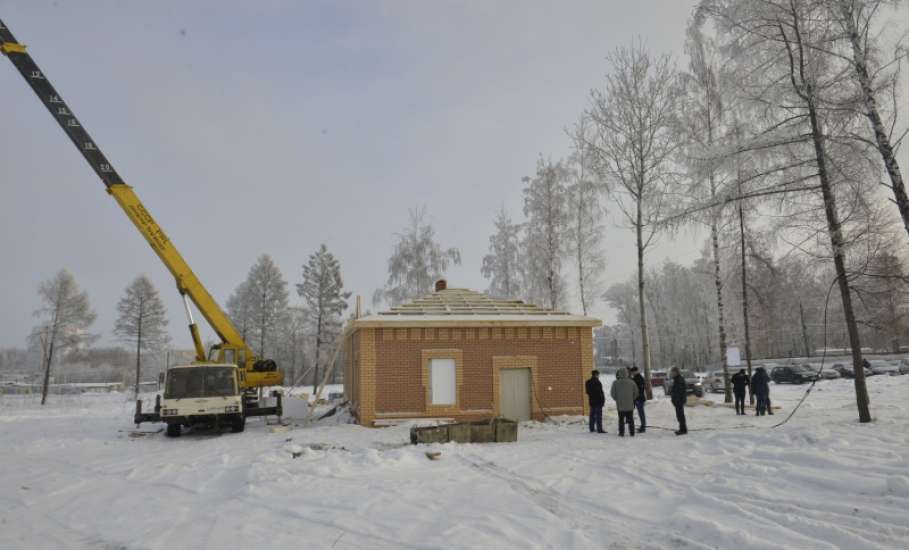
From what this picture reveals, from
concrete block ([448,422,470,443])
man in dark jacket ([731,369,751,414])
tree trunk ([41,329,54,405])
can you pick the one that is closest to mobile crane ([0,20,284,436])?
concrete block ([448,422,470,443])

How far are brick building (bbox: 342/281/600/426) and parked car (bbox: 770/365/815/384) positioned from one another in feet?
86.6

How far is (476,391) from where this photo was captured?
17.1 metres

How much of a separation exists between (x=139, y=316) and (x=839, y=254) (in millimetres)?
45793

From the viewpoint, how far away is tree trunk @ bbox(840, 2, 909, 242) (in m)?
11.6

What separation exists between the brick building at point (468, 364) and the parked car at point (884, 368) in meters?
29.0

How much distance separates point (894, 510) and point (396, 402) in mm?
12623

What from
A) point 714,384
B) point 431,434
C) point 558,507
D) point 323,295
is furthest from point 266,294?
point 558,507

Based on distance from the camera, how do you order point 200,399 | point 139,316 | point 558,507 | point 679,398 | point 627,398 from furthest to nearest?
point 139,316
point 200,399
point 627,398
point 679,398
point 558,507

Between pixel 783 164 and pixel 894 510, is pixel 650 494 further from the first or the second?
pixel 783 164

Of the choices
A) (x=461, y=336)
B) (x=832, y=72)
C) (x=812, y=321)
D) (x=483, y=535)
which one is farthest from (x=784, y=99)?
(x=812, y=321)

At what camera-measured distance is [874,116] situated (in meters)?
11.9

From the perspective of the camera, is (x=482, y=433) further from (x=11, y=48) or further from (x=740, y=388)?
(x=11, y=48)

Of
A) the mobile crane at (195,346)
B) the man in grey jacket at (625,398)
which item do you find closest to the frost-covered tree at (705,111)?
the man in grey jacket at (625,398)

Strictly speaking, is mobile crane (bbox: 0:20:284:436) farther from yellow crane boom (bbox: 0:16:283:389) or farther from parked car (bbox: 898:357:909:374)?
parked car (bbox: 898:357:909:374)
